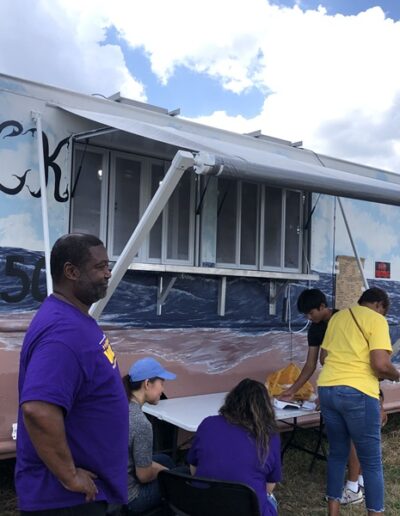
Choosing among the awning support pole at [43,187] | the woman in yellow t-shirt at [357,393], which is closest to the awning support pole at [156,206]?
the awning support pole at [43,187]

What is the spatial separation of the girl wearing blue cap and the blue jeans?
3.60ft

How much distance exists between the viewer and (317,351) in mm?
4211

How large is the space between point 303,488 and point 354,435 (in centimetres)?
120

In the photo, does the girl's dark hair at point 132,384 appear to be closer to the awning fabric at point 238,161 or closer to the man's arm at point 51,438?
the awning fabric at point 238,161

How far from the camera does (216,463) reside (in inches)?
101

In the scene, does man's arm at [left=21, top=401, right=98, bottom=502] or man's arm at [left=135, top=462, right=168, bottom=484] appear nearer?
man's arm at [left=21, top=401, right=98, bottom=502]

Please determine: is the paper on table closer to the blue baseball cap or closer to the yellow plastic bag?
the yellow plastic bag

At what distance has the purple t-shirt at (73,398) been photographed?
64.4 inches

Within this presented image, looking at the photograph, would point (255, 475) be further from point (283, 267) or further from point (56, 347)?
point (283, 267)

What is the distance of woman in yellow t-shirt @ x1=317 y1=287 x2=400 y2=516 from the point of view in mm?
3357

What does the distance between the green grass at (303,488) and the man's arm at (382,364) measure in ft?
3.90

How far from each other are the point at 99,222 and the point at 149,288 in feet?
2.07

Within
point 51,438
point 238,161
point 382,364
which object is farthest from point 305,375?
point 51,438

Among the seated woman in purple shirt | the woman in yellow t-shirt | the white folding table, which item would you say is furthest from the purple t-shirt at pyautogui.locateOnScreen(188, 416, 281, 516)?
the woman in yellow t-shirt
